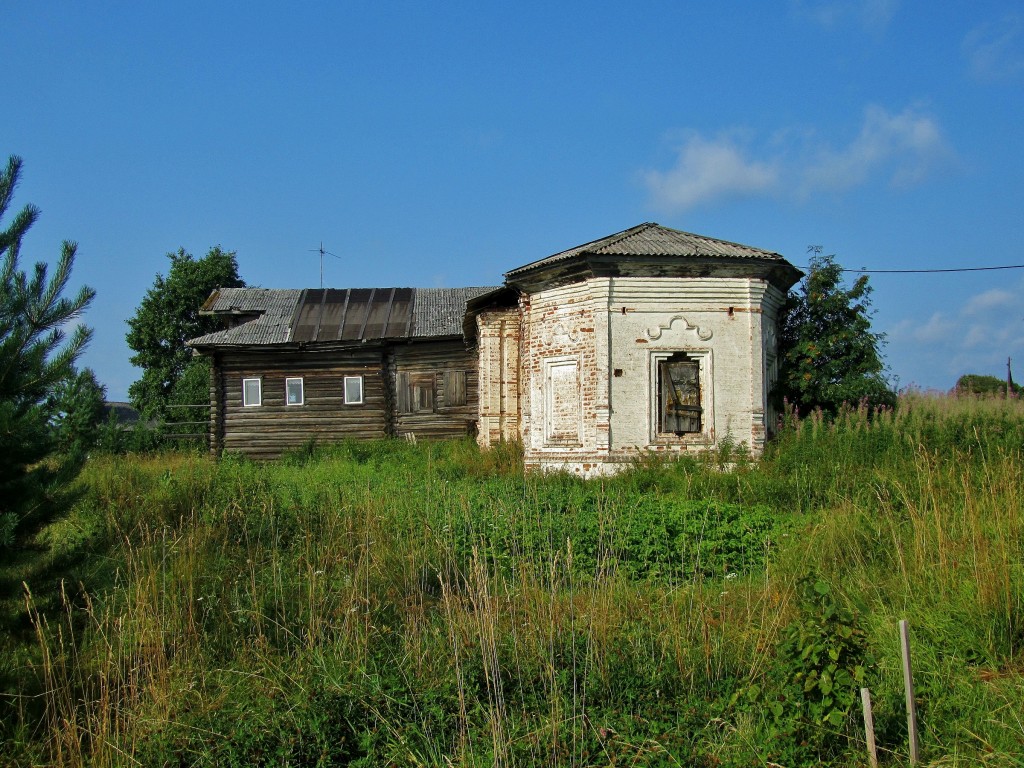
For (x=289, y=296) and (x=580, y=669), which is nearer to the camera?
(x=580, y=669)

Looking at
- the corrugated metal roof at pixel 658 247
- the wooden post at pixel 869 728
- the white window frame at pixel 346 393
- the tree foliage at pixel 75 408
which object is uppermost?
the corrugated metal roof at pixel 658 247

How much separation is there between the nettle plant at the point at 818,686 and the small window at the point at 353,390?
20.9 m

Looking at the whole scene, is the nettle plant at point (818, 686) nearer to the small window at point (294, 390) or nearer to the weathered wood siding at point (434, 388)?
the weathered wood siding at point (434, 388)

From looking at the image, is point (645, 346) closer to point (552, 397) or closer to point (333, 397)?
point (552, 397)

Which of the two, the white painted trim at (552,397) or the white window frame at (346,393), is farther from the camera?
the white window frame at (346,393)

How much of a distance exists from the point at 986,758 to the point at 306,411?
2210 cm

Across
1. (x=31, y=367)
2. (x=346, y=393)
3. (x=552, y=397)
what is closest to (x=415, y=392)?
(x=346, y=393)

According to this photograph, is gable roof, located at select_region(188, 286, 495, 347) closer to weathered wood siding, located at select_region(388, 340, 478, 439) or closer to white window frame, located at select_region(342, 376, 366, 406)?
weathered wood siding, located at select_region(388, 340, 478, 439)

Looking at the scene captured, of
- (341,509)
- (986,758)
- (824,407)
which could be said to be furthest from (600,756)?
(824,407)

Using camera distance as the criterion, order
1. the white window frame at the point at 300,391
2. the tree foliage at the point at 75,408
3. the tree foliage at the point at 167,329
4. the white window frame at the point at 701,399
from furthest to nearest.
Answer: the tree foliage at the point at 167,329 → the white window frame at the point at 300,391 → the white window frame at the point at 701,399 → the tree foliage at the point at 75,408

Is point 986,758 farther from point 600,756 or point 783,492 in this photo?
point 783,492

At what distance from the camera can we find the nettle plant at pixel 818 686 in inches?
169

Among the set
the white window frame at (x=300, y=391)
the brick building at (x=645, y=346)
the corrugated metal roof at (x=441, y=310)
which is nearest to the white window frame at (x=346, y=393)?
the white window frame at (x=300, y=391)

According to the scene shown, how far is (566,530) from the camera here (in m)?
8.21
